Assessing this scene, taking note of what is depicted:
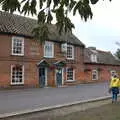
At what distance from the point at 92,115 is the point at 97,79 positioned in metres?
34.6

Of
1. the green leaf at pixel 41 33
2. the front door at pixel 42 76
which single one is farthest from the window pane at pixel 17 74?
the green leaf at pixel 41 33

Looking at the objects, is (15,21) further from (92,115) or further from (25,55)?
(92,115)

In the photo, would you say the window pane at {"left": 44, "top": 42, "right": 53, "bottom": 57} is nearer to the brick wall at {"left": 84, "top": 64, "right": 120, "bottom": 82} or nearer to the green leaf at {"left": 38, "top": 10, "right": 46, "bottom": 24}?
the brick wall at {"left": 84, "top": 64, "right": 120, "bottom": 82}

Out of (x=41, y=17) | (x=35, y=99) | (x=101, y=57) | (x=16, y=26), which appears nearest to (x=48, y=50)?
(x=16, y=26)

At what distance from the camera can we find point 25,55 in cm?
3344

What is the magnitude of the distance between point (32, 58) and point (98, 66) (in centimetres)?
1638

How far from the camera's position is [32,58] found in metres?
34.3

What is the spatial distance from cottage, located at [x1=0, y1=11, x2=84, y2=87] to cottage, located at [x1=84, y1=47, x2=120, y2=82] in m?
3.74

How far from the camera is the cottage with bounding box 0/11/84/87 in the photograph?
3144cm

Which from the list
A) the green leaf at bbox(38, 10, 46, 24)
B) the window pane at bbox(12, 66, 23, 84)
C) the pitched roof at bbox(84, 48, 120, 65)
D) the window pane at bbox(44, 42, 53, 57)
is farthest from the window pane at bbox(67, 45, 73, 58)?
the green leaf at bbox(38, 10, 46, 24)

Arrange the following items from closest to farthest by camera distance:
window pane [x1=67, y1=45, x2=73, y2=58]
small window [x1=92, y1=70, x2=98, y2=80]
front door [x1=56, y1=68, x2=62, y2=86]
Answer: front door [x1=56, y1=68, x2=62, y2=86] → window pane [x1=67, y1=45, x2=73, y2=58] → small window [x1=92, y1=70, x2=98, y2=80]

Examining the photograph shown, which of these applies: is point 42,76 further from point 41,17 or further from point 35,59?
point 41,17

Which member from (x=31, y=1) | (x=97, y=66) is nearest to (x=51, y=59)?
(x=97, y=66)

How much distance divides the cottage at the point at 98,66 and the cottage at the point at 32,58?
374 centimetres
